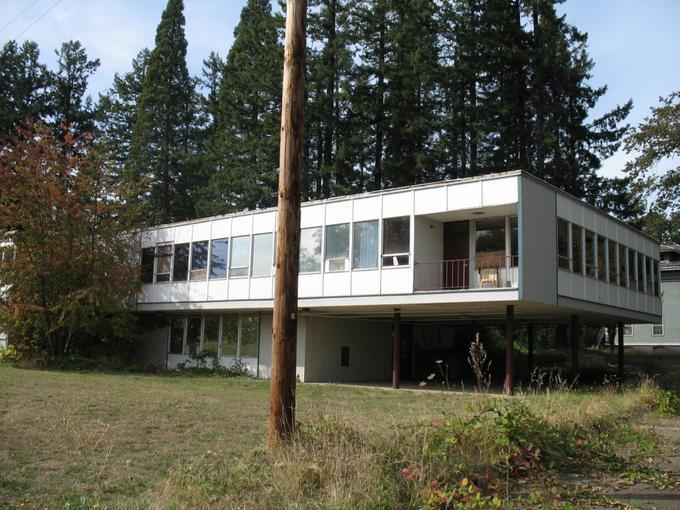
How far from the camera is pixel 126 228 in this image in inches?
1112

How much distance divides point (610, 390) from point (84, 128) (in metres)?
45.5

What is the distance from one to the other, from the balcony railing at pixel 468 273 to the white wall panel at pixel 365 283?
1373 millimetres

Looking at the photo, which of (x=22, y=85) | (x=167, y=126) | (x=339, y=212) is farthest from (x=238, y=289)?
(x=22, y=85)

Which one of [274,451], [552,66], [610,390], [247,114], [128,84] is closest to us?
[274,451]

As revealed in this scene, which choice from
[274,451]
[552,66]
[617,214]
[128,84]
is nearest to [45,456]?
[274,451]

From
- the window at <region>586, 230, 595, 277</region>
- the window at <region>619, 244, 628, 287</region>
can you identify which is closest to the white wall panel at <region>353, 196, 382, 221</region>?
the window at <region>586, 230, 595, 277</region>

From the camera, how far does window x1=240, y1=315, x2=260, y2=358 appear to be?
26500 millimetres

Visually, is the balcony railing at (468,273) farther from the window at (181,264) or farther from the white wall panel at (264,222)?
the window at (181,264)

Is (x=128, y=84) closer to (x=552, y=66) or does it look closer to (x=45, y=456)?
(x=552, y=66)

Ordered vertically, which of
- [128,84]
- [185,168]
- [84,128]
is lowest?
[185,168]

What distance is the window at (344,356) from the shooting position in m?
26.4

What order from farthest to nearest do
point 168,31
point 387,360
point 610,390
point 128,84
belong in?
1. point 128,84
2. point 168,31
3. point 387,360
4. point 610,390

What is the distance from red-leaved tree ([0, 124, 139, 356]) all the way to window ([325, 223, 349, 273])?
9.16m

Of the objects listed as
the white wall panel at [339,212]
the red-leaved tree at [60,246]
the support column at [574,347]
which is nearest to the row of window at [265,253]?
the white wall panel at [339,212]
